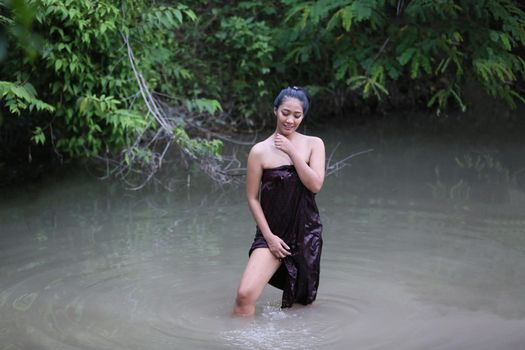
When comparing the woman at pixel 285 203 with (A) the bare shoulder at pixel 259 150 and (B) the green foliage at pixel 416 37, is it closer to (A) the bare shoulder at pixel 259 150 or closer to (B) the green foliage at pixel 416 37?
(A) the bare shoulder at pixel 259 150

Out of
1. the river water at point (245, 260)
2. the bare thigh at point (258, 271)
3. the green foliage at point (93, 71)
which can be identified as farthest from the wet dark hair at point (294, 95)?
the green foliage at point (93, 71)

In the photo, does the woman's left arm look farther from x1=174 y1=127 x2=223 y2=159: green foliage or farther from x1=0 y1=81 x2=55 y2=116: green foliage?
x1=174 y1=127 x2=223 y2=159: green foliage

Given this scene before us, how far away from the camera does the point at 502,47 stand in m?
10.7

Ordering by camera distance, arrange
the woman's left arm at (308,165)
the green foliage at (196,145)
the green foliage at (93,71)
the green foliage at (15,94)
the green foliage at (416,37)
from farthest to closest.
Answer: the green foliage at (416,37) → the green foliage at (196,145) → the green foliage at (93,71) → the green foliage at (15,94) → the woman's left arm at (308,165)

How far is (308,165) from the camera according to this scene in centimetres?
477

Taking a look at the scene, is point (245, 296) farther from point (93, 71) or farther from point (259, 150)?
point (93, 71)

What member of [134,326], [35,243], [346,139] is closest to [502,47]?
[346,139]

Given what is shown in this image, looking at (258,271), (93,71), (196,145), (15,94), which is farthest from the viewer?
(93,71)

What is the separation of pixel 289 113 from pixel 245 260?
6.57 feet

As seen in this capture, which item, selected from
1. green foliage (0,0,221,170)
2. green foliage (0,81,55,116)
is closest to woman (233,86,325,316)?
green foliage (0,81,55,116)

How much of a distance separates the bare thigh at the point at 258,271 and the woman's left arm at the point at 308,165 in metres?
0.49

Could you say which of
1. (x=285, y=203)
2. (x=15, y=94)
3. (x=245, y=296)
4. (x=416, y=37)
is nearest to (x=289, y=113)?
(x=285, y=203)

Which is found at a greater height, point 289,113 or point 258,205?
point 289,113

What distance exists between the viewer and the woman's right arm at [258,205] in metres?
4.71
